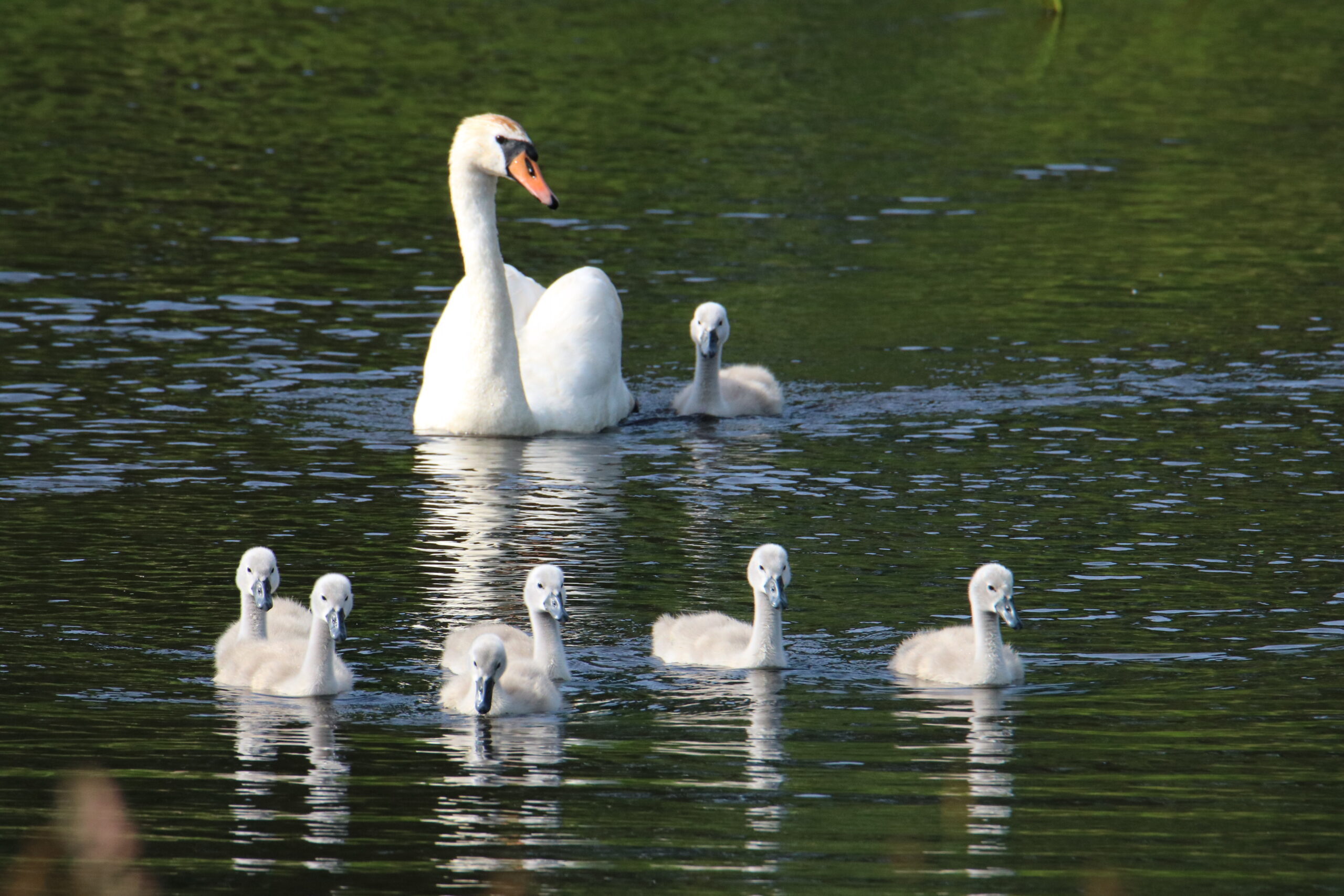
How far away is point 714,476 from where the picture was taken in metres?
15.9

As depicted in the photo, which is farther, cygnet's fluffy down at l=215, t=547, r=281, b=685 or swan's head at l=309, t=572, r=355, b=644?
cygnet's fluffy down at l=215, t=547, r=281, b=685

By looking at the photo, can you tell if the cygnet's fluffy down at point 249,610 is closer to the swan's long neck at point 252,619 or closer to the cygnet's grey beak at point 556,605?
the swan's long neck at point 252,619

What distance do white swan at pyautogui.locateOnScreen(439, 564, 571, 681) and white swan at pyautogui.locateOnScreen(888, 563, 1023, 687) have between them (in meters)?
1.68

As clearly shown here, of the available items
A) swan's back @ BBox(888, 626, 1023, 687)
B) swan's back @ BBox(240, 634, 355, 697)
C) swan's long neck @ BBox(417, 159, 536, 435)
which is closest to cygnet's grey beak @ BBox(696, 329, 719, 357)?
swan's long neck @ BBox(417, 159, 536, 435)

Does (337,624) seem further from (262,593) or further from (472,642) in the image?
(262,593)

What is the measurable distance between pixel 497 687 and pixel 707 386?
296 inches

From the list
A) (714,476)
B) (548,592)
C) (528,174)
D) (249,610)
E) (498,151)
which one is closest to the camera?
(548,592)

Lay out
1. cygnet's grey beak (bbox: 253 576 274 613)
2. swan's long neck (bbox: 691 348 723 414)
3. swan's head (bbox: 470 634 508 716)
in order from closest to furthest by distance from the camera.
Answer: swan's head (bbox: 470 634 508 716), cygnet's grey beak (bbox: 253 576 274 613), swan's long neck (bbox: 691 348 723 414)

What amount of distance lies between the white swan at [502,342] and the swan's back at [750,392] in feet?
2.73

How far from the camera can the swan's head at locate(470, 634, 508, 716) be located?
10.2 metres

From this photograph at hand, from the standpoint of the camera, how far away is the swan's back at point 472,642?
11.1 metres

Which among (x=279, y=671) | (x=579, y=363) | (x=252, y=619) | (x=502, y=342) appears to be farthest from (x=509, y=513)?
(x=279, y=671)

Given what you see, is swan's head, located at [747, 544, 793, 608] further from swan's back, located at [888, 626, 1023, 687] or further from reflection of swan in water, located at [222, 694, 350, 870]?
reflection of swan in water, located at [222, 694, 350, 870]

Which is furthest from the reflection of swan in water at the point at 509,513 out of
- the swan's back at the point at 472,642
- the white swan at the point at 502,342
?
the swan's back at the point at 472,642
